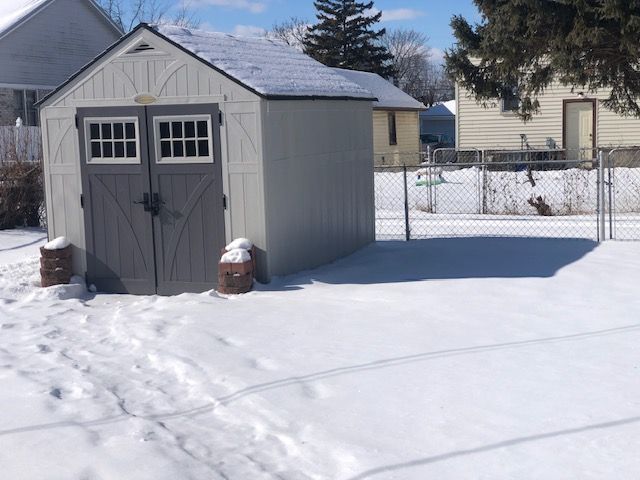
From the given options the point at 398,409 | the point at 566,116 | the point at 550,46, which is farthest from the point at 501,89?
the point at 566,116

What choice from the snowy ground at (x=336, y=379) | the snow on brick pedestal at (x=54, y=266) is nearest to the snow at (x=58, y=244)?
the snow on brick pedestal at (x=54, y=266)

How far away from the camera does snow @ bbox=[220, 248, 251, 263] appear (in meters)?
9.38

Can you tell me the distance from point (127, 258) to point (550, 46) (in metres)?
7.61

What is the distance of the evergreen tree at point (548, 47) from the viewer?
13031 millimetres

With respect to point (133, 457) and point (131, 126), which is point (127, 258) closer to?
point (131, 126)

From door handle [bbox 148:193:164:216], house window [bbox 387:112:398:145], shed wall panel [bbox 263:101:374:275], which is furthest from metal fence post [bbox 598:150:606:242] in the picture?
house window [bbox 387:112:398:145]

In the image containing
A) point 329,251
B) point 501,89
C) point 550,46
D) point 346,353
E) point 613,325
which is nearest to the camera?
point 346,353

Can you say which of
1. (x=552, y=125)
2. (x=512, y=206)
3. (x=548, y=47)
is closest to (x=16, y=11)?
(x=552, y=125)

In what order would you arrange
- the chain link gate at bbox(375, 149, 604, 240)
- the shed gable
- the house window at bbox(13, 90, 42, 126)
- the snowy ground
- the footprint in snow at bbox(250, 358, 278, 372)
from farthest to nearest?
the house window at bbox(13, 90, 42, 126) → the chain link gate at bbox(375, 149, 604, 240) → the shed gable → the footprint in snow at bbox(250, 358, 278, 372) → the snowy ground

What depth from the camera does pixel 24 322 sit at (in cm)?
858

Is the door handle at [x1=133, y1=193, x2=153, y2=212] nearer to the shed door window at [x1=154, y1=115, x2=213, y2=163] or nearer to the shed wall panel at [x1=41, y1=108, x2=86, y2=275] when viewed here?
the shed door window at [x1=154, y1=115, x2=213, y2=163]

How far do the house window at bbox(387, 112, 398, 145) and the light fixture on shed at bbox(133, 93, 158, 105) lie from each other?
2933 centimetres

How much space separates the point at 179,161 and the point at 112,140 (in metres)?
0.91

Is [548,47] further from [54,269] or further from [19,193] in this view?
[19,193]
